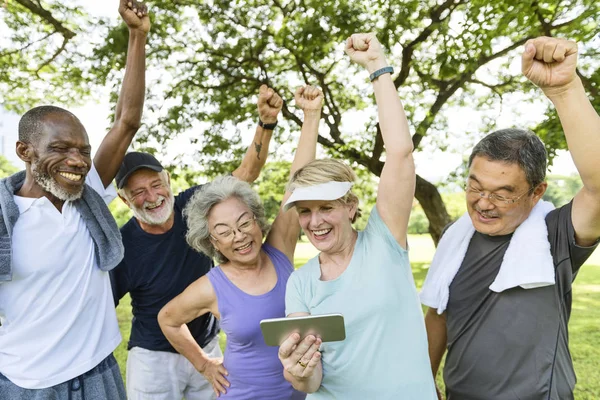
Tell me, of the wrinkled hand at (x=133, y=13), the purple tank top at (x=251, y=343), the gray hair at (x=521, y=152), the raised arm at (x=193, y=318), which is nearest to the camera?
the gray hair at (x=521, y=152)

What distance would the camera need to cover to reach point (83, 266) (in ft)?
7.62

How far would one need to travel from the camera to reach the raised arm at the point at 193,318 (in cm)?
253

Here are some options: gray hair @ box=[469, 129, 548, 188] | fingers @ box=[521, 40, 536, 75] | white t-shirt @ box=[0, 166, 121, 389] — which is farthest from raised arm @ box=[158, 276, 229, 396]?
fingers @ box=[521, 40, 536, 75]

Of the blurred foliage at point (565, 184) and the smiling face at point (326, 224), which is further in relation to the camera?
the blurred foliage at point (565, 184)

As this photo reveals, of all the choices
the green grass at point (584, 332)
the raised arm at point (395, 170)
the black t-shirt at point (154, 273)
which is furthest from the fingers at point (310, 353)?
the green grass at point (584, 332)

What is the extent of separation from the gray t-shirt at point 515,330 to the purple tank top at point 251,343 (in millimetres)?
823

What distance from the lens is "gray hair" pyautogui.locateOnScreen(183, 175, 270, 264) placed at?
2527 millimetres

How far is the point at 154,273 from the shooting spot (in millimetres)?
3195

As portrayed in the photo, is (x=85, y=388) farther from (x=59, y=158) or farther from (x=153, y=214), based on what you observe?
(x=153, y=214)

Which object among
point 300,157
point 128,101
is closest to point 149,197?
point 128,101

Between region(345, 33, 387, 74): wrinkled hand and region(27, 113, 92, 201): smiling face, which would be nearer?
region(345, 33, 387, 74): wrinkled hand

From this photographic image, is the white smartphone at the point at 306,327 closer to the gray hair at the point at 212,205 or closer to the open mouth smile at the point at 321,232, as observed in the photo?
the open mouth smile at the point at 321,232

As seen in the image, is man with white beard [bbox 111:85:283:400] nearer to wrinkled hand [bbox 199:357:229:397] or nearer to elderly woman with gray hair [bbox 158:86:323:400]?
elderly woman with gray hair [bbox 158:86:323:400]

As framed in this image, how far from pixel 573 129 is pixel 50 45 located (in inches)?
370
